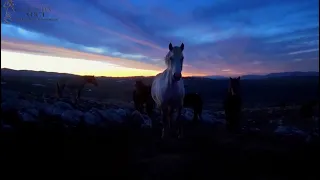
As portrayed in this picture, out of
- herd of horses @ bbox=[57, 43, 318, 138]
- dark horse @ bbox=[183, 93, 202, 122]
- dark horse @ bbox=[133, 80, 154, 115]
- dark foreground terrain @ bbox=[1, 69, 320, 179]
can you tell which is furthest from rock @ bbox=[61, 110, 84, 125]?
dark horse @ bbox=[183, 93, 202, 122]

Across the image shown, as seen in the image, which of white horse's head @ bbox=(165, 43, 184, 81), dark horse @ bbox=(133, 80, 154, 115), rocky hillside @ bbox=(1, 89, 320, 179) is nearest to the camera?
rocky hillside @ bbox=(1, 89, 320, 179)

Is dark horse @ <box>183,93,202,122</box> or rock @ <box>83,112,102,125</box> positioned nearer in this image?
rock @ <box>83,112,102,125</box>

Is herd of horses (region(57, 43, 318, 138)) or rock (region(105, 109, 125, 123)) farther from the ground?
herd of horses (region(57, 43, 318, 138))

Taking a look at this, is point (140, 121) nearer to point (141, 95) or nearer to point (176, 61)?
point (141, 95)

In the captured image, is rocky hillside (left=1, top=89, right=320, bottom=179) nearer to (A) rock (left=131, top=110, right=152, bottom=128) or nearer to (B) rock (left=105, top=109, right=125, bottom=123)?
(A) rock (left=131, top=110, right=152, bottom=128)

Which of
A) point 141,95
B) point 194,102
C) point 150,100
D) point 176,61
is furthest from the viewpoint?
point 141,95

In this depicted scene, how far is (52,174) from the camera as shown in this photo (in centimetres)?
622

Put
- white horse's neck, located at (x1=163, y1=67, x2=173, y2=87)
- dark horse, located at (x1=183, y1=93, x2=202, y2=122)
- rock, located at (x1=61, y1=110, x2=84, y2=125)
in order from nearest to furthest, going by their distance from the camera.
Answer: white horse's neck, located at (x1=163, y1=67, x2=173, y2=87) → rock, located at (x1=61, y1=110, x2=84, y2=125) → dark horse, located at (x1=183, y1=93, x2=202, y2=122)

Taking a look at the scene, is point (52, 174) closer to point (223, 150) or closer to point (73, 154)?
point (73, 154)

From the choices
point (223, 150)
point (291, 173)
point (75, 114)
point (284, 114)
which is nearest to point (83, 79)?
point (75, 114)

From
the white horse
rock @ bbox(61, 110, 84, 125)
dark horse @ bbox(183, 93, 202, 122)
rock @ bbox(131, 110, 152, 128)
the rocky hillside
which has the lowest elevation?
rock @ bbox(131, 110, 152, 128)

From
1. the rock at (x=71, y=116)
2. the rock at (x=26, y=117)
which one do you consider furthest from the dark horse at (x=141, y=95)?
the rock at (x=26, y=117)

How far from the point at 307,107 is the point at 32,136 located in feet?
71.9

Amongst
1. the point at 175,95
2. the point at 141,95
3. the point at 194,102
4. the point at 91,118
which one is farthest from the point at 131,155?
the point at 141,95
